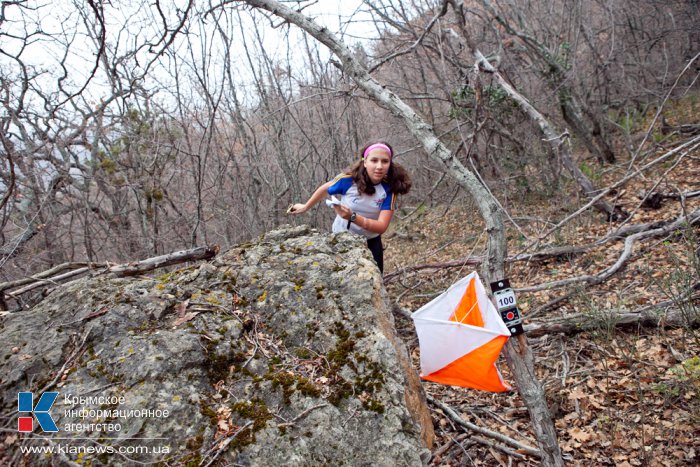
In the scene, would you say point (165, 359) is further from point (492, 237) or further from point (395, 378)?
point (492, 237)

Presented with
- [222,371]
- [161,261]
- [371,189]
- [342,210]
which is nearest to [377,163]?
[371,189]

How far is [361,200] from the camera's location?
125 inches

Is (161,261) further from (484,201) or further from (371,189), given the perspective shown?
(484,201)

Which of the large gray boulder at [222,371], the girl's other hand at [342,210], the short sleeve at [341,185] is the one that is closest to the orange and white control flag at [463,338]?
the large gray boulder at [222,371]

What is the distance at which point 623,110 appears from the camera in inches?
369

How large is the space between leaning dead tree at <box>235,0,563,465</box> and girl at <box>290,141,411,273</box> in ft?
1.04

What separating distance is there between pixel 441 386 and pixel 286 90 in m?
4.66

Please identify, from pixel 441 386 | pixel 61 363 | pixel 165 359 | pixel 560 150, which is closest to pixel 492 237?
A: pixel 441 386

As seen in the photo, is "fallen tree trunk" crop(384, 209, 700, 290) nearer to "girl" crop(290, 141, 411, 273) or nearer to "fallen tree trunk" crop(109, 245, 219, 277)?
"girl" crop(290, 141, 411, 273)

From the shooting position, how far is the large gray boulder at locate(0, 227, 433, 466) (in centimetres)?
144

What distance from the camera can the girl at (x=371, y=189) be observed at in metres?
3.04

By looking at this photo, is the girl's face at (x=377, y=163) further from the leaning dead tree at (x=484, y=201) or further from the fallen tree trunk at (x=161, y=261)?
the fallen tree trunk at (x=161, y=261)

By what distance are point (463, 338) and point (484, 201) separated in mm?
1035

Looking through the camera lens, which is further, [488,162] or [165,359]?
[488,162]
